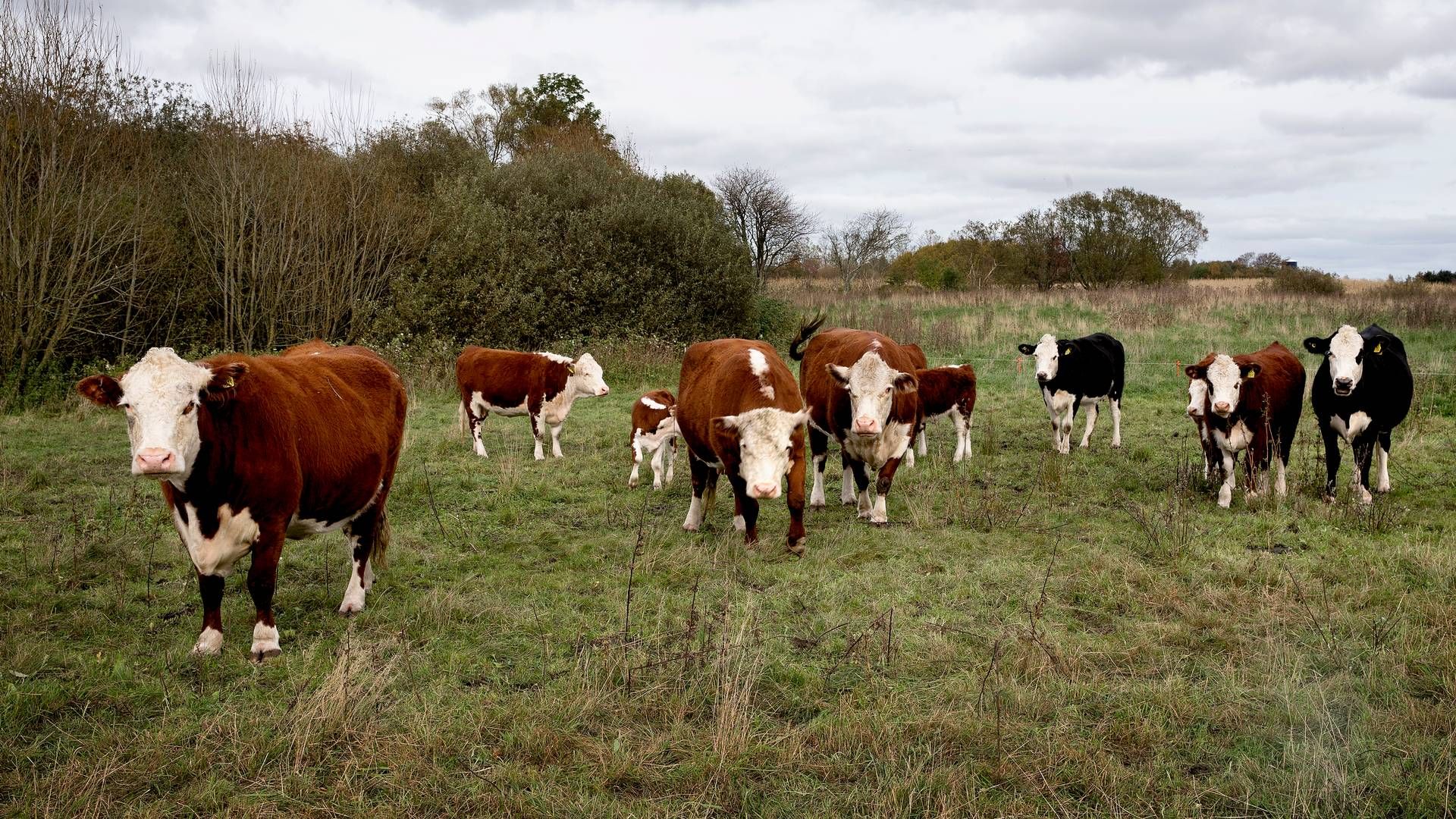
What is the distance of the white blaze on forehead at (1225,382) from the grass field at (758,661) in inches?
39.7

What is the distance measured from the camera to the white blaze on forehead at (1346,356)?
29.1 ft

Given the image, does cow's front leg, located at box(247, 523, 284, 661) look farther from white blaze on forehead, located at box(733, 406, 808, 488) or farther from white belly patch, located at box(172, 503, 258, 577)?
white blaze on forehead, located at box(733, 406, 808, 488)

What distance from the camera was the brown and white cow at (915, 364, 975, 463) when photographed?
1113 centimetres

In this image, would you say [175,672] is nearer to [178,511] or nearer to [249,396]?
[178,511]

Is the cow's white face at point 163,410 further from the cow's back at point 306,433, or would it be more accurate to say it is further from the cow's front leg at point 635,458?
the cow's front leg at point 635,458

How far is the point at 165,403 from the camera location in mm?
4434

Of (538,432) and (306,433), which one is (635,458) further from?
(306,433)

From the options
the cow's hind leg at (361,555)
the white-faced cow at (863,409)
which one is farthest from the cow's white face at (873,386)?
the cow's hind leg at (361,555)

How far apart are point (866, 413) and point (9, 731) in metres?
6.01

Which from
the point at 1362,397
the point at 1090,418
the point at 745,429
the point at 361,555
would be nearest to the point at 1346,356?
the point at 1362,397

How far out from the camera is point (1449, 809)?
3.50 metres

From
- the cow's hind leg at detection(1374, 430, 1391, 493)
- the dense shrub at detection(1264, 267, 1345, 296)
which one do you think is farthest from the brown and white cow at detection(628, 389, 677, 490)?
the dense shrub at detection(1264, 267, 1345, 296)

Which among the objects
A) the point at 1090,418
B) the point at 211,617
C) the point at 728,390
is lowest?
the point at 211,617

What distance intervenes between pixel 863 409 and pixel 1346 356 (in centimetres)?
504
